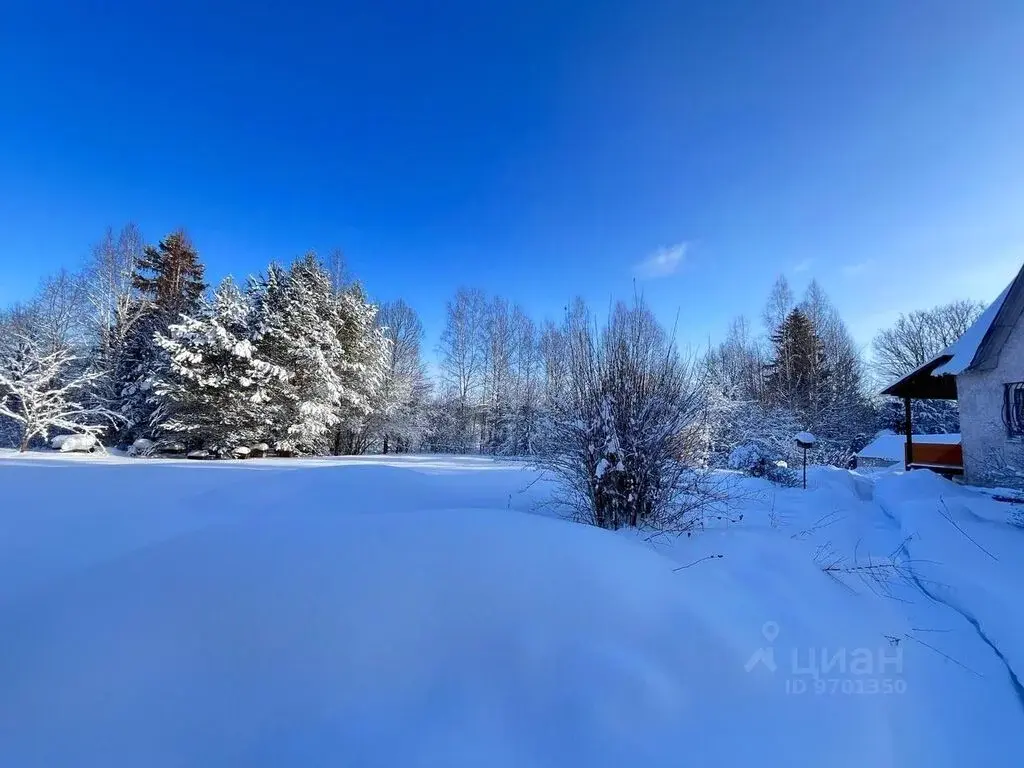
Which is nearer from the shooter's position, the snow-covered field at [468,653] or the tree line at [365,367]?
the snow-covered field at [468,653]

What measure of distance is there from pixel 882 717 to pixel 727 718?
0.86m

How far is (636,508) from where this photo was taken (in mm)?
3559

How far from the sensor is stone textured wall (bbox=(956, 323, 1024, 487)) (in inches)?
263

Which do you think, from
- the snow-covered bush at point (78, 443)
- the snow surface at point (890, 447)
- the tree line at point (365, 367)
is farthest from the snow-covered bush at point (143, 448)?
the snow surface at point (890, 447)

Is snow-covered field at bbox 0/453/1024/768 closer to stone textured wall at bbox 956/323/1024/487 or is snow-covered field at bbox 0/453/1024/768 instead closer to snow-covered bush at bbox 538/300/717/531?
snow-covered bush at bbox 538/300/717/531

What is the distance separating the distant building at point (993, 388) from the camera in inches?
266

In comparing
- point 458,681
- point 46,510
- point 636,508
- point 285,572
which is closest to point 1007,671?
point 636,508

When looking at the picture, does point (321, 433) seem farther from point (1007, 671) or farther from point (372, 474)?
point (1007, 671)

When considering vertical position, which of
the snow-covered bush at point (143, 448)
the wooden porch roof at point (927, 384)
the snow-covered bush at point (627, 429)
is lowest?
the snow-covered bush at point (143, 448)

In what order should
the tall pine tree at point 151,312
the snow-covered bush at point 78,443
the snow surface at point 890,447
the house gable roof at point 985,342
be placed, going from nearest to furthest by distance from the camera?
the house gable roof at point 985,342 → the snow-covered bush at point 78,443 → the snow surface at point 890,447 → the tall pine tree at point 151,312

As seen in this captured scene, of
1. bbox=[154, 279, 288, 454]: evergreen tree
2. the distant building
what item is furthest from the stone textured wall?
bbox=[154, 279, 288, 454]: evergreen tree

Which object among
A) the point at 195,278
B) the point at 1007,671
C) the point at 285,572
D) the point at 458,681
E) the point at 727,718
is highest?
the point at 195,278

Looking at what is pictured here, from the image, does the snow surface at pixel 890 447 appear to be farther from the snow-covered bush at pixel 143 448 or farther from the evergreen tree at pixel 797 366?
the snow-covered bush at pixel 143 448

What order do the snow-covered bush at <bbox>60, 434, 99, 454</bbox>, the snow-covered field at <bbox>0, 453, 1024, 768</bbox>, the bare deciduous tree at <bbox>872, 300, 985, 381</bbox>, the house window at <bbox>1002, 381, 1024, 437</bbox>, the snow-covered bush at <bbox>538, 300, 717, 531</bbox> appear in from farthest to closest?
1. the bare deciduous tree at <bbox>872, 300, 985, 381</bbox>
2. the snow-covered bush at <bbox>60, 434, 99, 454</bbox>
3. the house window at <bbox>1002, 381, 1024, 437</bbox>
4. the snow-covered bush at <bbox>538, 300, 717, 531</bbox>
5. the snow-covered field at <bbox>0, 453, 1024, 768</bbox>
